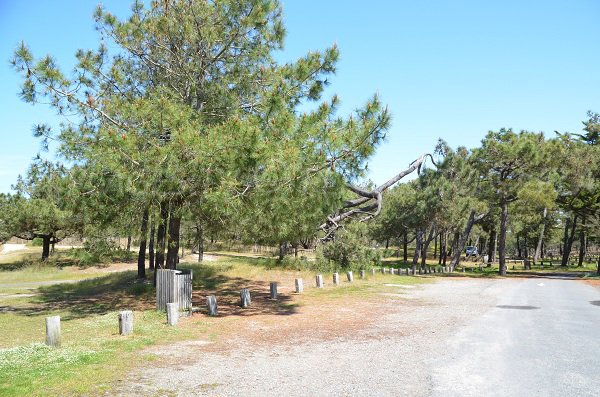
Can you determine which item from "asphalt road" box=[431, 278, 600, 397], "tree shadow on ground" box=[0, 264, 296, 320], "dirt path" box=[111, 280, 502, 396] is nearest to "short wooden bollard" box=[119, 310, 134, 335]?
"dirt path" box=[111, 280, 502, 396]

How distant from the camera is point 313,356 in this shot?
25.7ft

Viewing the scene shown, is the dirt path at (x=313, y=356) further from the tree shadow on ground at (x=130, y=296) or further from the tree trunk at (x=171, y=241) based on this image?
the tree trunk at (x=171, y=241)

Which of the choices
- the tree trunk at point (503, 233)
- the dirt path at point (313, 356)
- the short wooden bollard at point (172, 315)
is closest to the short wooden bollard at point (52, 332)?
the dirt path at point (313, 356)

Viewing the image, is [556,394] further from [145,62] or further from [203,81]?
[145,62]

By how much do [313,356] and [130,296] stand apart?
36.5 feet

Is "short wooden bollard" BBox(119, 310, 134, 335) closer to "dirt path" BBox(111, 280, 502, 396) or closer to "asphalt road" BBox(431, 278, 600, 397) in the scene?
"dirt path" BBox(111, 280, 502, 396)

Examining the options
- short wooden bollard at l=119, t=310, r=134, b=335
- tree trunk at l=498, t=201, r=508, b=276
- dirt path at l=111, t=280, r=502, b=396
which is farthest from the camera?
tree trunk at l=498, t=201, r=508, b=276

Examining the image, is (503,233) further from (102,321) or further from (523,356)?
(102,321)

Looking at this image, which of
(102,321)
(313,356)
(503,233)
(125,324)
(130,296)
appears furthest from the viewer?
(503,233)

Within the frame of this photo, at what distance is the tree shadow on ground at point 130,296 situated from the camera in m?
13.9

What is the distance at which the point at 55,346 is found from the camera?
27.2 feet

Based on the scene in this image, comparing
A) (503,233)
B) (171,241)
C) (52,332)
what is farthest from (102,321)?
(503,233)

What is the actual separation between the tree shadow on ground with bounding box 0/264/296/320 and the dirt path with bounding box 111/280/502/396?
2.27 m

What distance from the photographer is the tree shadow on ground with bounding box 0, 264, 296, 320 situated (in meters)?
13.9
